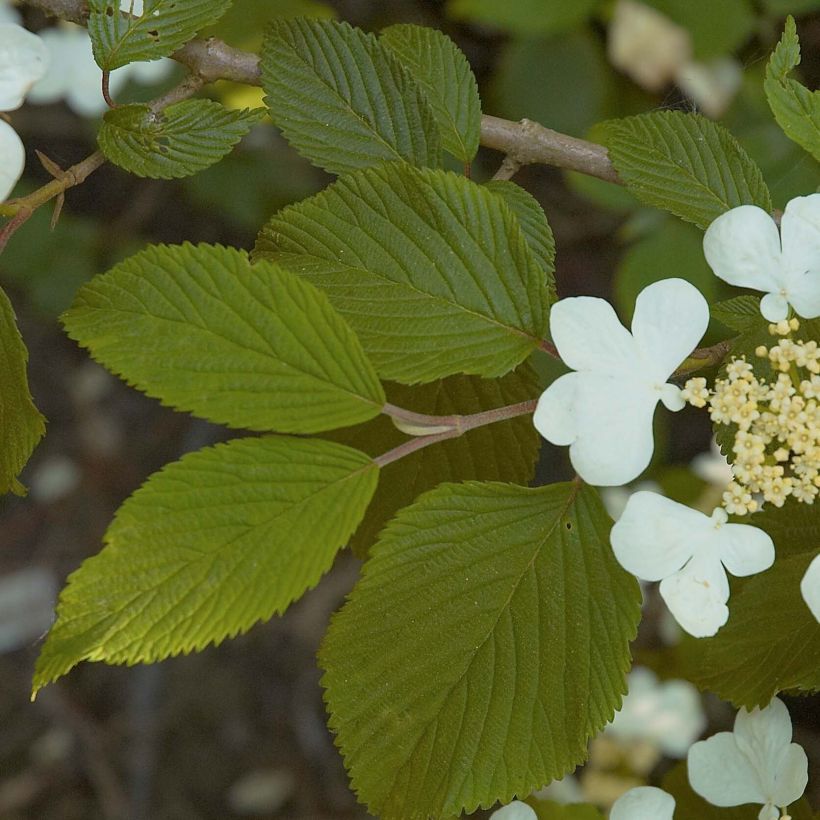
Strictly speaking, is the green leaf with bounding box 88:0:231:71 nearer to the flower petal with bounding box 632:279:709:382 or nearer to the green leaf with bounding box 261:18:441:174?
the green leaf with bounding box 261:18:441:174

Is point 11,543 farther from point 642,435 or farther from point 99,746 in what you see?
point 642,435

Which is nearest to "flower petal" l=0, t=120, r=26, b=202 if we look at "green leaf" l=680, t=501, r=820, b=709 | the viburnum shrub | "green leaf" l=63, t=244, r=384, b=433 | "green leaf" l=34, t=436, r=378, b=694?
the viburnum shrub

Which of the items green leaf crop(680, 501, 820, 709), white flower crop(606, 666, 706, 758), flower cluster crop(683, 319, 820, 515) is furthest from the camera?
white flower crop(606, 666, 706, 758)

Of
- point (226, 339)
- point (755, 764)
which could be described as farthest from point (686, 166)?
point (755, 764)

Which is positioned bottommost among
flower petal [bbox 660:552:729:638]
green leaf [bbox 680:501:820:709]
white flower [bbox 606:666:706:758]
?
white flower [bbox 606:666:706:758]

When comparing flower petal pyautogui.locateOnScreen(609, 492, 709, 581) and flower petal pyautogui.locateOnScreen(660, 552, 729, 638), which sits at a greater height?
flower petal pyautogui.locateOnScreen(609, 492, 709, 581)

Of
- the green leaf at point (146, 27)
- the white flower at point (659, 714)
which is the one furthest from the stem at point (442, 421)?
the white flower at point (659, 714)

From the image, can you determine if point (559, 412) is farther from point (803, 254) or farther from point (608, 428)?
point (803, 254)

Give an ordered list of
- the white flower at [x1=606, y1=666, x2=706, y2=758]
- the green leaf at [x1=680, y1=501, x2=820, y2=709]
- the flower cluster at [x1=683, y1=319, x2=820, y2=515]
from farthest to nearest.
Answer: the white flower at [x1=606, y1=666, x2=706, y2=758] → the green leaf at [x1=680, y1=501, x2=820, y2=709] → the flower cluster at [x1=683, y1=319, x2=820, y2=515]

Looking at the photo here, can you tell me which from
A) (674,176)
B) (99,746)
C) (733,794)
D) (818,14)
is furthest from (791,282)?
(99,746)
